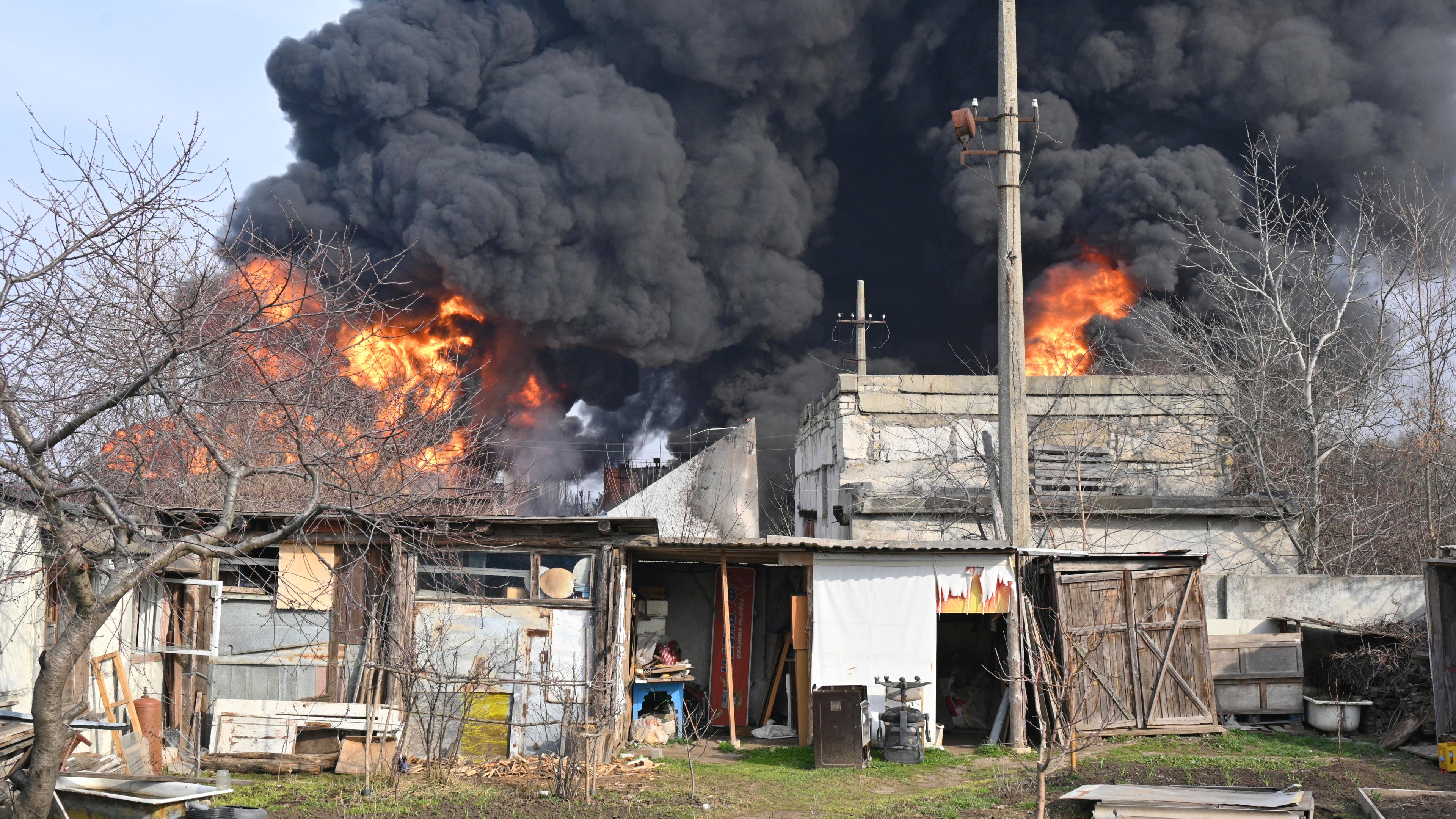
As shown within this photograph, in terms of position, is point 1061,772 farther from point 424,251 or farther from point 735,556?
point 424,251

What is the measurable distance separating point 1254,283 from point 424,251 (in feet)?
68.7

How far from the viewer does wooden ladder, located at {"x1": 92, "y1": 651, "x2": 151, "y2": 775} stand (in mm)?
10289

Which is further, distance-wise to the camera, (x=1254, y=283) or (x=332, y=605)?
(x=1254, y=283)

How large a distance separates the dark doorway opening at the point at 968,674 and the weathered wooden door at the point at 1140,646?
1.10m

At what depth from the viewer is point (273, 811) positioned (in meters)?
9.41

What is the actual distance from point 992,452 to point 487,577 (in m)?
10.5

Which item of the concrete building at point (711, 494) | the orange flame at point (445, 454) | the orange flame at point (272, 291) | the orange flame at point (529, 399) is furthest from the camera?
the orange flame at point (529, 399)

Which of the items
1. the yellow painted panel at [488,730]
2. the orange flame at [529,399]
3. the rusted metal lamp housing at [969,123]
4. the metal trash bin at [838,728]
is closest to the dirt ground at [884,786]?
the metal trash bin at [838,728]

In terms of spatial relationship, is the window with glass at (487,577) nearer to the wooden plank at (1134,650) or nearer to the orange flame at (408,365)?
the orange flame at (408,365)

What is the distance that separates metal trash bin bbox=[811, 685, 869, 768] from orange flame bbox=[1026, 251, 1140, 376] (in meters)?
16.1

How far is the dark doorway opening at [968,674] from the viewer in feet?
48.6

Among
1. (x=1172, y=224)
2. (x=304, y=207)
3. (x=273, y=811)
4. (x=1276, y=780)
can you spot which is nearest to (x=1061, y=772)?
(x=1276, y=780)

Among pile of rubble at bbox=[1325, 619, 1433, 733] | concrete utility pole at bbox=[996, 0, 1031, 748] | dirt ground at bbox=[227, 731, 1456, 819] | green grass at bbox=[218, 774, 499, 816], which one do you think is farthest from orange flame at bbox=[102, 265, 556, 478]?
pile of rubble at bbox=[1325, 619, 1433, 733]

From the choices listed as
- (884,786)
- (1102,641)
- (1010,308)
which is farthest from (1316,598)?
(884,786)
